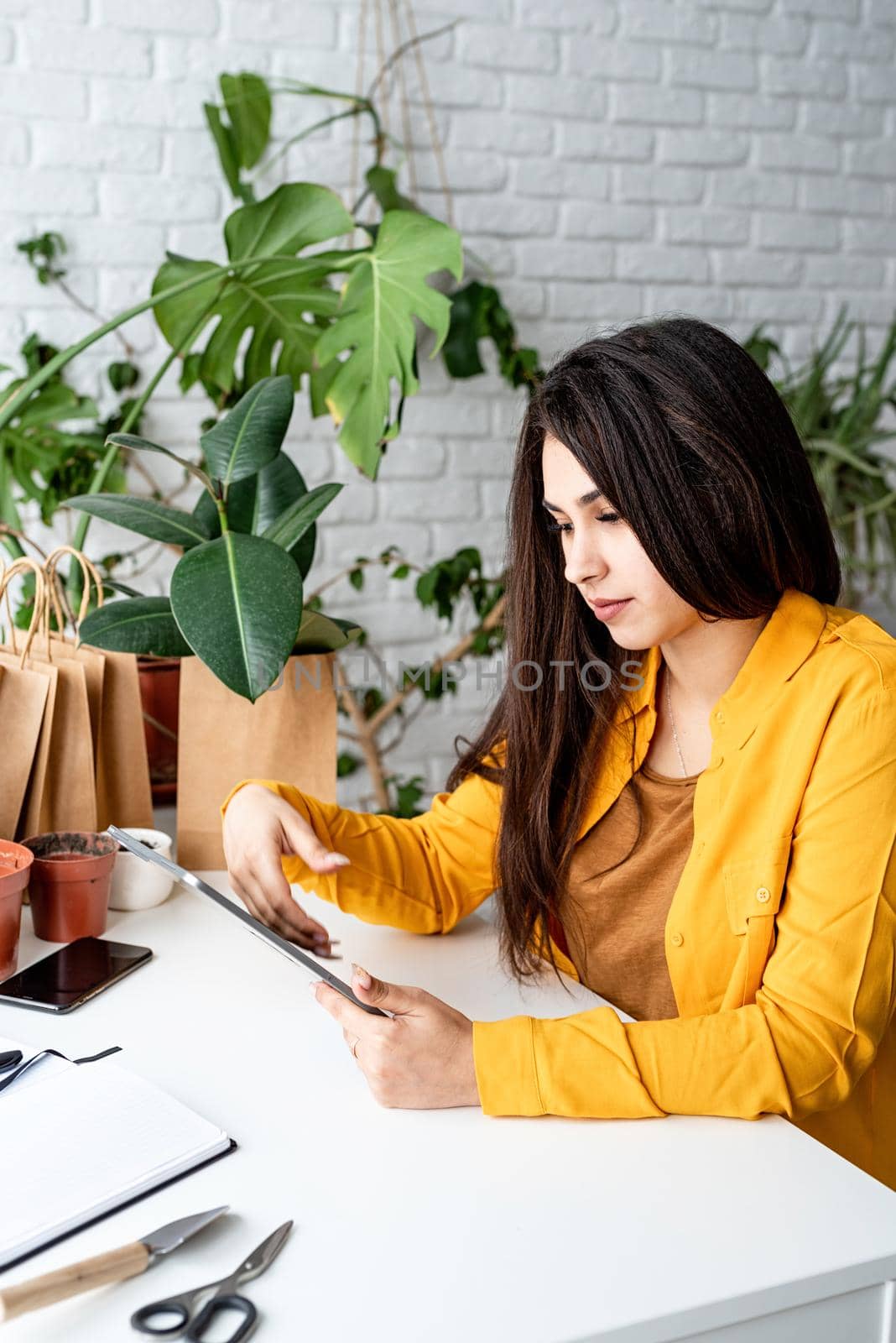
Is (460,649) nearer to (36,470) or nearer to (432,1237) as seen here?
(36,470)

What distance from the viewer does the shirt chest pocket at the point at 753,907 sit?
103 cm

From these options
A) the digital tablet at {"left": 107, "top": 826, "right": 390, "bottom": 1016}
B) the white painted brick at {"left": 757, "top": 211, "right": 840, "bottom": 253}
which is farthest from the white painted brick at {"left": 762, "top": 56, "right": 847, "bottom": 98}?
the digital tablet at {"left": 107, "top": 826, "right": 390, "bottom": 1016}

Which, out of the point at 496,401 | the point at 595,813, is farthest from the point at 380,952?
the point at 496,401

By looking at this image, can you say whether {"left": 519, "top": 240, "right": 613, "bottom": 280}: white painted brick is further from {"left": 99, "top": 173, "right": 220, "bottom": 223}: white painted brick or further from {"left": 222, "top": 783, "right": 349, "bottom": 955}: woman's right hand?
{"left": 222, "top": 783, "right": 349, "bottom": 955}: woman's right hand

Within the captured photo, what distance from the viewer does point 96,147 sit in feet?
7.04

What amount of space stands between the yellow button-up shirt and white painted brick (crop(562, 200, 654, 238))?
145 centimetres

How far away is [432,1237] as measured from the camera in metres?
0.74

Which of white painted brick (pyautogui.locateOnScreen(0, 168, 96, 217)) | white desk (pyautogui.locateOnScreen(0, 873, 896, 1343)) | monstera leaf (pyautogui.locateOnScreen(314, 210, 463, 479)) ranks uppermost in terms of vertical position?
white painted brick (pyautogui.locateOnScreen(0, 168, 96, 217))

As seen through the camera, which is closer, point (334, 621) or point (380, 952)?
point (380, 952)

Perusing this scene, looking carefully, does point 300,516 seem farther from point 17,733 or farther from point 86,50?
point 86,50

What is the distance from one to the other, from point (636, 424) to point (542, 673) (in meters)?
0.31

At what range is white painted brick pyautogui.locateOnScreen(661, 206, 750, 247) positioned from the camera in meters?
2.54

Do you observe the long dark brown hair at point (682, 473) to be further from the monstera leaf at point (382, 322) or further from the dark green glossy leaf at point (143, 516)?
the monstera leaf at point (382, 322)

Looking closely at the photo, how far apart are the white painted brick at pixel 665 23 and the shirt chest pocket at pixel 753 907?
195cm
